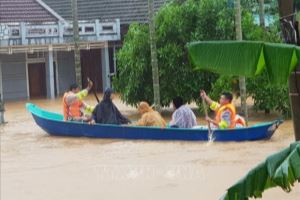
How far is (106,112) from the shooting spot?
53.7 ft

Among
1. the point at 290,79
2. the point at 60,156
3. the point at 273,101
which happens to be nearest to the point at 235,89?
the point at 273,101

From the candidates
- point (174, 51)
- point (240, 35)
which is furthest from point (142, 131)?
point (174, 51)

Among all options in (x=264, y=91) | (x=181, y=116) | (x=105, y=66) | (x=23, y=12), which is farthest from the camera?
(x=105, y=66)

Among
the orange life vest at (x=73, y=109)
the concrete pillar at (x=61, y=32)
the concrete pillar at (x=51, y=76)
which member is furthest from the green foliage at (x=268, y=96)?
the concrete pillar at (x=51, y=76)

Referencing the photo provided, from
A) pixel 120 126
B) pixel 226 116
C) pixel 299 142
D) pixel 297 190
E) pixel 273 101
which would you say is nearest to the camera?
pixel 299 142

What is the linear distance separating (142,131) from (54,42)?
13.3 metres

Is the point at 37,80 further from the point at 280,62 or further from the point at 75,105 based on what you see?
the point at 280,62

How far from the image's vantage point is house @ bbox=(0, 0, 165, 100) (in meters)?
27.6

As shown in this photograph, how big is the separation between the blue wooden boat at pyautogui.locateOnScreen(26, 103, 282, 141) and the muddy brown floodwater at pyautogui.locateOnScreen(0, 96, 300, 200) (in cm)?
14

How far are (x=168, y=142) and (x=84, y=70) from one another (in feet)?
56.6

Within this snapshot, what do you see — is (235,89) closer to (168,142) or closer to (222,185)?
(168,142)

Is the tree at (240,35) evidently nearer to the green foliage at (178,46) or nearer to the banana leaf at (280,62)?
the green foliage at (178,46)

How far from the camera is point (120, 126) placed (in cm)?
1570

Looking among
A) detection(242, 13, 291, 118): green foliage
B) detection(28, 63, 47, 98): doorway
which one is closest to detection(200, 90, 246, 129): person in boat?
detection(242, 13, 291, 118): green foliage
